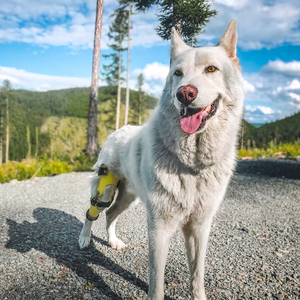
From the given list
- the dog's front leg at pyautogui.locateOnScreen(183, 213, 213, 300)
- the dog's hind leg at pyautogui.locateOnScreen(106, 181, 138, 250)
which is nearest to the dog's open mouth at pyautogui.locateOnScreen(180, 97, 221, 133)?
the dog's front leg at pyautogui.locateOnScreen(183, 213, 213, 300)

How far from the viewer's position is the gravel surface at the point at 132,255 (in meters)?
2.82

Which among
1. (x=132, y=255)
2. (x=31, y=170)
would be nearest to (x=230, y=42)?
(x=132, y=255)

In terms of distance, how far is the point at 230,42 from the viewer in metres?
2.59

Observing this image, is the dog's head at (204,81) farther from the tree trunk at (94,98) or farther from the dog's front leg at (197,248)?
the tree trunk at (94,98)

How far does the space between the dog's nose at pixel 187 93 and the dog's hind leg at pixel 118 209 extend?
192cm

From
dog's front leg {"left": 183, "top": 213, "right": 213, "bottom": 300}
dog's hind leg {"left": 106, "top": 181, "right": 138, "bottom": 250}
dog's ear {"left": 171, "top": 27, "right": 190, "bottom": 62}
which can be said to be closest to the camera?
dog's front leg {"left": 183, "top": 213, "right": 213, "bottom": 300}

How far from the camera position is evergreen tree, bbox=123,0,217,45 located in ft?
14.6

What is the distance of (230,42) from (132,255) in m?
2.81

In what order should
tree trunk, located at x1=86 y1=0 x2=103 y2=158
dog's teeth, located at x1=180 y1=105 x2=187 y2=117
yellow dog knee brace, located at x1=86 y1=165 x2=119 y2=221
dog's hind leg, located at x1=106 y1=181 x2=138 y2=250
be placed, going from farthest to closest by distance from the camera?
1. tree trunk, located at x1=86 y1=0 x2=103 y2=158
2. dog's hind leg, located at x1=106 y1=181 x2=138 y2=250
3. yellow dog knee brace, located at x1=86 y1=165 x2=119 y2=221
4. dog's teeth, located at x1=180 y1=105 x2=187 y2=117

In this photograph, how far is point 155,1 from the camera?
493cm

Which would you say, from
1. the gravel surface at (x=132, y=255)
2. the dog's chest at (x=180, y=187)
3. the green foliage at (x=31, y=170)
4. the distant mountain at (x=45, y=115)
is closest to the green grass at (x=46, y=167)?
the green foliage at (x=31, y=170)

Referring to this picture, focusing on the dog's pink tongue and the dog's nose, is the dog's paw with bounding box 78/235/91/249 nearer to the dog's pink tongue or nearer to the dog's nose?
the dog's pink tongue

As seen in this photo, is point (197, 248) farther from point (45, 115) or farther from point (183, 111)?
point (45, 115)

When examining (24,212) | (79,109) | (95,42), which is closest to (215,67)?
(24,212)
